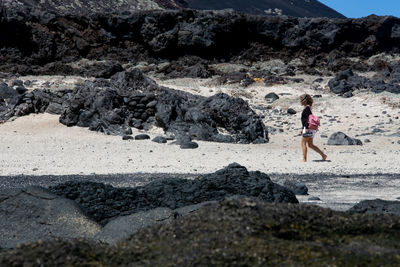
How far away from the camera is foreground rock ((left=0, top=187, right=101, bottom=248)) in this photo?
3223 mm

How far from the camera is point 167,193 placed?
4230mm

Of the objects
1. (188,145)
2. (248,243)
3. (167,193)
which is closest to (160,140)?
(188,145)

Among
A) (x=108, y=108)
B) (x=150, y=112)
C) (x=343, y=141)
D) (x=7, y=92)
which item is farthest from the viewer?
(x=7, y=92)

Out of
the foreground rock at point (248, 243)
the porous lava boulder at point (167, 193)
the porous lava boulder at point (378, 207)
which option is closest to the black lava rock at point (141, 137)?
the porous lava boulder at point (167, 193)

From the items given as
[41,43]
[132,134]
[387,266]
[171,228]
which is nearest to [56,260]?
[171,228]

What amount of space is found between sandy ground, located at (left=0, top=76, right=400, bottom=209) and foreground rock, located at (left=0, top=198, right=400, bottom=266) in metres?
3.09

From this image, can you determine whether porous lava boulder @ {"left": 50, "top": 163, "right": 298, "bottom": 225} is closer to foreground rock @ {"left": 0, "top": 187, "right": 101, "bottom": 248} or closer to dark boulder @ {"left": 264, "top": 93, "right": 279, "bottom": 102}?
foreground rock @ {"left": 0, "top": 187, "right": 101, "bottom": 248}

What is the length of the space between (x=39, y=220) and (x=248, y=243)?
1.94 m

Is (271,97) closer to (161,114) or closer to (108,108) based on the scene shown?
(161,114)

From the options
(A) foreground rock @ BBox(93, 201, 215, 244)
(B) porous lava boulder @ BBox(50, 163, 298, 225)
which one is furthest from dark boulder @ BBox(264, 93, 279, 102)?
(A) foreground rock @ BBox(93, 201, 215, 244)

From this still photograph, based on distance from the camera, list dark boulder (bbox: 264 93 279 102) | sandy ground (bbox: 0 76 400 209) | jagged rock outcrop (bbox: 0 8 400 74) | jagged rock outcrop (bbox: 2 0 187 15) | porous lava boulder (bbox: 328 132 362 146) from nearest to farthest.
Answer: sandy ground (bbox: 0 76 400 209), porous lava boulder (bbox: 328 132 362 146), dark boulder (bbox: 264 93 279 102), jagged rock outcrop (bbox: 0 8 400 74), jagged rock outcrop (bbox: 2 0 187 15)

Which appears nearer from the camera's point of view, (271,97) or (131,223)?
(131,223)

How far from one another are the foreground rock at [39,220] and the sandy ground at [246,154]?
267 cm

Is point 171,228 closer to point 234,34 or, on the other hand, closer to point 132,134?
point 132,134
